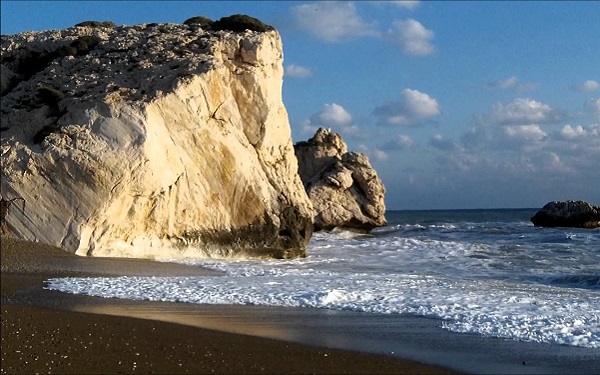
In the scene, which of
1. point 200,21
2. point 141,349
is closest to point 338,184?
point 200,21

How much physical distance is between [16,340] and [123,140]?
12.8 m

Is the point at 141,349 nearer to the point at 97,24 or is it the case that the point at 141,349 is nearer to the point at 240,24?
the point at 240,24

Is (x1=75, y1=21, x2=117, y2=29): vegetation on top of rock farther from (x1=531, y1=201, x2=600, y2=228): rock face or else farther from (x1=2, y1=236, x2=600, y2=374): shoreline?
(x1=531, y1=201, x2=600, y2=228): rock face

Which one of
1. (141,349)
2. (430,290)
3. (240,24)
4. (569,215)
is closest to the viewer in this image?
(141,349)

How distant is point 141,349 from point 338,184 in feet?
125

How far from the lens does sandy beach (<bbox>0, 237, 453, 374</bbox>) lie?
673 cm

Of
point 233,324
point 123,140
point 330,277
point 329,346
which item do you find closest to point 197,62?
point 123,140

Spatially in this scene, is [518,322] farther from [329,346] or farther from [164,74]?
[164,74]

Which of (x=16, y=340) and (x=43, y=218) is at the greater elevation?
(x=43, y=218)

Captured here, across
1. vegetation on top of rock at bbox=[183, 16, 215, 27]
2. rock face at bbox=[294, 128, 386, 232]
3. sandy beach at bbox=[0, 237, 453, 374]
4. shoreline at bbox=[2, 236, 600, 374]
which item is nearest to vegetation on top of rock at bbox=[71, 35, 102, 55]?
vegetation on top of rock at bbox=[183, 16, 215, 27]

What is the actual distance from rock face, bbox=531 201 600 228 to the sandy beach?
4721 cm

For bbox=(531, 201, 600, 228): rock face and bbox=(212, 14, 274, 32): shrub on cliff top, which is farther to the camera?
bbox=(531, 201, 600, 228): rock face

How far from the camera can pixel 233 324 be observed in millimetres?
9328

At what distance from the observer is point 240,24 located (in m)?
27.1
